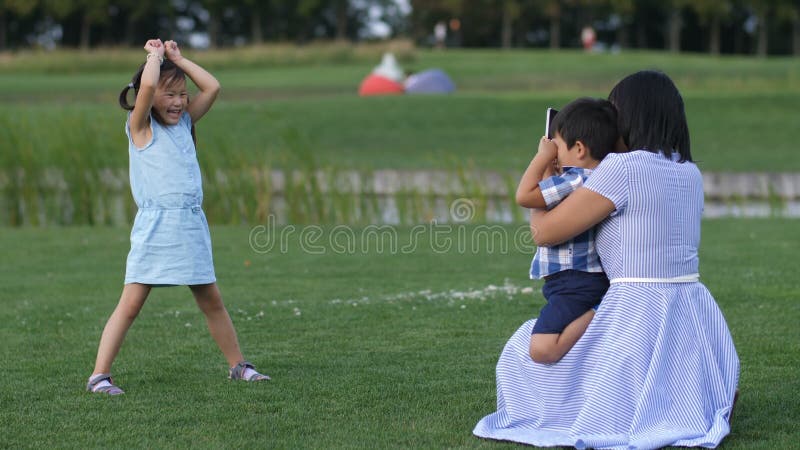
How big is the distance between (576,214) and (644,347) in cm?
54

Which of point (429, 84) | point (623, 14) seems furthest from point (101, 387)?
point (623, 14)

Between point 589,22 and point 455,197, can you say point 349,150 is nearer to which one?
point 455,197

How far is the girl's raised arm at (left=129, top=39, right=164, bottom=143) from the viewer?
201 inches

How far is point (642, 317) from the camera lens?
14.0 feet

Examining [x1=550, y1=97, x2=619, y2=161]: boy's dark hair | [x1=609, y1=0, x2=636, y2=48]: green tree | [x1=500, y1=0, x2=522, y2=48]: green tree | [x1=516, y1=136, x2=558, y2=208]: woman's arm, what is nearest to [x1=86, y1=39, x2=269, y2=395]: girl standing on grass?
[x1=516, y1=136, x2=558, y2=208]: woman's arm

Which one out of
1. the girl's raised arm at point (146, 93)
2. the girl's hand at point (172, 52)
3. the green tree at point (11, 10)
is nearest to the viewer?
the girl's raised arm at point (146, 93)

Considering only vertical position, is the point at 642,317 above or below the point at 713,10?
below

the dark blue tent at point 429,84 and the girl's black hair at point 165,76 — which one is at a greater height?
the girl's black hair at point 165,76

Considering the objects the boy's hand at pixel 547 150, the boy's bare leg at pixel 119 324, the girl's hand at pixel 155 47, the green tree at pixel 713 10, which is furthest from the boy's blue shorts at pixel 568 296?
the green tree at pixel 713 10

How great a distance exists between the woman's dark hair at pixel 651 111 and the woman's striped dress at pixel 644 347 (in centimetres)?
7

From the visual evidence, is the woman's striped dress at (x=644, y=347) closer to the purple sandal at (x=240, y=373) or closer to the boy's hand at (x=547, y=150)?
the boy's hand at (x=547, y=150)

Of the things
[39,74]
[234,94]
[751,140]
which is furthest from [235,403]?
[39,74]

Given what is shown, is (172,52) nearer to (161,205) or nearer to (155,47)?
(155,47)

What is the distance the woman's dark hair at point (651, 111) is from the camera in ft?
14.1
